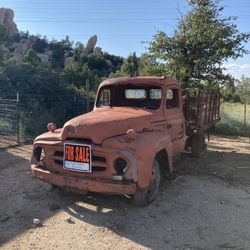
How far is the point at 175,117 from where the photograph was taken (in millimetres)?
7590

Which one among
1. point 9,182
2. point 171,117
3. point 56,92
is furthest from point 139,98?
point 56,92

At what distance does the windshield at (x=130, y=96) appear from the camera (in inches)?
287

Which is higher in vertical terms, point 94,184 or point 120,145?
point 120,145

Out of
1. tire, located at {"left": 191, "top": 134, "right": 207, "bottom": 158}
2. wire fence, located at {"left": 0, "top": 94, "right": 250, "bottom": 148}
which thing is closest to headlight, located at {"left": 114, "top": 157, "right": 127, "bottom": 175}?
tire, located at {"left": 191, "top": 134, "right": 207, "bottom": 158}

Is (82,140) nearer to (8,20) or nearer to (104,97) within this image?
(104,97)

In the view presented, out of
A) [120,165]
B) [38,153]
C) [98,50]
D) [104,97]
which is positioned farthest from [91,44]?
[120,165]

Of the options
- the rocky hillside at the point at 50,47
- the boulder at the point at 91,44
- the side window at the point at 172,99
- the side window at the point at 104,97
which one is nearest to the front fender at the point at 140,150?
the side window at the point at 172,99

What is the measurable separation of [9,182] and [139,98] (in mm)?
2970

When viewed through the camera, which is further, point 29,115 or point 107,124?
point 29,115

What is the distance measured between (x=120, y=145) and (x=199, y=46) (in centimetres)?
926

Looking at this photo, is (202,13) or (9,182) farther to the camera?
(202,13)

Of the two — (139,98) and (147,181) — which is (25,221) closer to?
(147,181)

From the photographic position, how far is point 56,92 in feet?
69.9

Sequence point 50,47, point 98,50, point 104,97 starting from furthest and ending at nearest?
point 98,50 → point 50,47 → point 104,97
